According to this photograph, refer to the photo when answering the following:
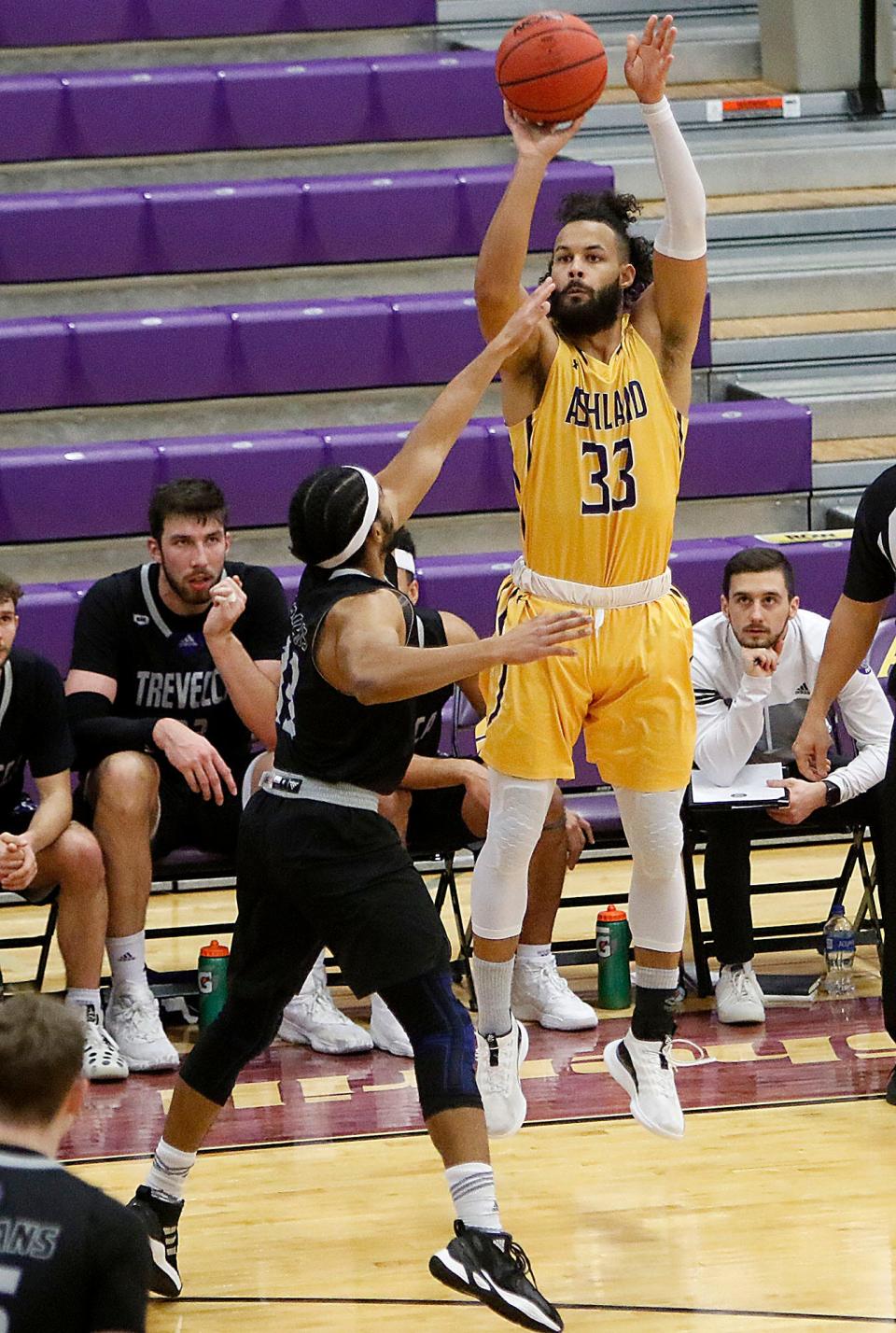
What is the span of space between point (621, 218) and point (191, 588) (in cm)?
176

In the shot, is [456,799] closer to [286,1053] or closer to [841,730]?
[286,1053]

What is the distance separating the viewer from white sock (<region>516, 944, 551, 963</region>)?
18.1ft

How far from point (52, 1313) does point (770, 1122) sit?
2.81 metres

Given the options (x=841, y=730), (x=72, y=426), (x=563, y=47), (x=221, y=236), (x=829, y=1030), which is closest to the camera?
(x=563, y=47)

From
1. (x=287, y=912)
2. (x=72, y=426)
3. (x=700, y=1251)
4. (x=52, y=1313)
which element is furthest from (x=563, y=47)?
(x=72, y=426)

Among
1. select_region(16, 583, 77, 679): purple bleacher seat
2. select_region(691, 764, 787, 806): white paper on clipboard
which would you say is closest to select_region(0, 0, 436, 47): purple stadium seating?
select_region(16, 583, 77, 679): purple bleacher seat

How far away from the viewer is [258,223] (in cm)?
853

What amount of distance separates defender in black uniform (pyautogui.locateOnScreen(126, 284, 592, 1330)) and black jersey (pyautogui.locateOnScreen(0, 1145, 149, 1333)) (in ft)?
4.60

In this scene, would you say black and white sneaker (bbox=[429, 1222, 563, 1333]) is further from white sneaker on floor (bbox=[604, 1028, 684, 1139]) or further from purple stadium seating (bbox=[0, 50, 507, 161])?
purple stadium seating (bbox=[0, 50, 507, 161])

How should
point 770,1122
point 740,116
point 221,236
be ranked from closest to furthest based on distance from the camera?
point 770,1122, point 221,236, point 740,116

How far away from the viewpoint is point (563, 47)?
163 inches

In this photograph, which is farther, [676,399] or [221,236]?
[221,236]

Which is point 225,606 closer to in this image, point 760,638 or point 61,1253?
point 760,638

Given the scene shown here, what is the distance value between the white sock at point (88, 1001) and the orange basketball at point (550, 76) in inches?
101
